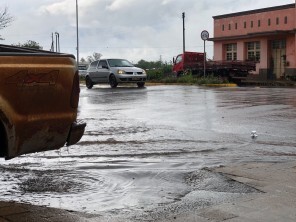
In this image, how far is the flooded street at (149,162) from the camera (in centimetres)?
474

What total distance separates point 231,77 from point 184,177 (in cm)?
2600

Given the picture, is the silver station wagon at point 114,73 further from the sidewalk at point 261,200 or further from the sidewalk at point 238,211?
the sidewalk at point 238,211

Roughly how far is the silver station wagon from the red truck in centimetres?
693

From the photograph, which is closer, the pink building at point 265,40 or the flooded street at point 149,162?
the flooded street at point 149,162

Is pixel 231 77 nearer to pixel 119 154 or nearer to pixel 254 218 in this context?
pixel 119 154

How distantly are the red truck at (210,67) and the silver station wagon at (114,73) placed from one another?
6928 mm

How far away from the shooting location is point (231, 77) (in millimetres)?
31000

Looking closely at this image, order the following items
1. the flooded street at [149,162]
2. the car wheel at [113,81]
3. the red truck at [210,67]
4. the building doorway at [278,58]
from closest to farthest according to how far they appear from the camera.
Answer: the flooded street at [149,162] → the car wheel at [113,81] → the red truck at [210,67] → the building doorway at [278,58]

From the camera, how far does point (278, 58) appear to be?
39.5m

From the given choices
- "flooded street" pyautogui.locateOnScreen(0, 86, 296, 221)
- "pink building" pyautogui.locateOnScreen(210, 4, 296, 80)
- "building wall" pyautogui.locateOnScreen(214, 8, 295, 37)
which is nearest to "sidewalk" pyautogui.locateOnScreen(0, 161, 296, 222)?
"flooded street" pyautogui.locateOnScreen(0, 86, 296, 221)

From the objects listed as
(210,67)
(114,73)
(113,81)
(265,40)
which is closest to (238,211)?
(114,73)

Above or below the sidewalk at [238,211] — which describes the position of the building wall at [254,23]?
above

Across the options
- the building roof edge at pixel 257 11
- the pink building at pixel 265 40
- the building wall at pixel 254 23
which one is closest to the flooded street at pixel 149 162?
the pink building at pixel 265 40

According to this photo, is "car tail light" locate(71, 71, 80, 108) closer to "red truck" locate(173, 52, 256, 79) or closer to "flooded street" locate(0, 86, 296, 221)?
"flooded street" locate(0, 86, 296, 221)
